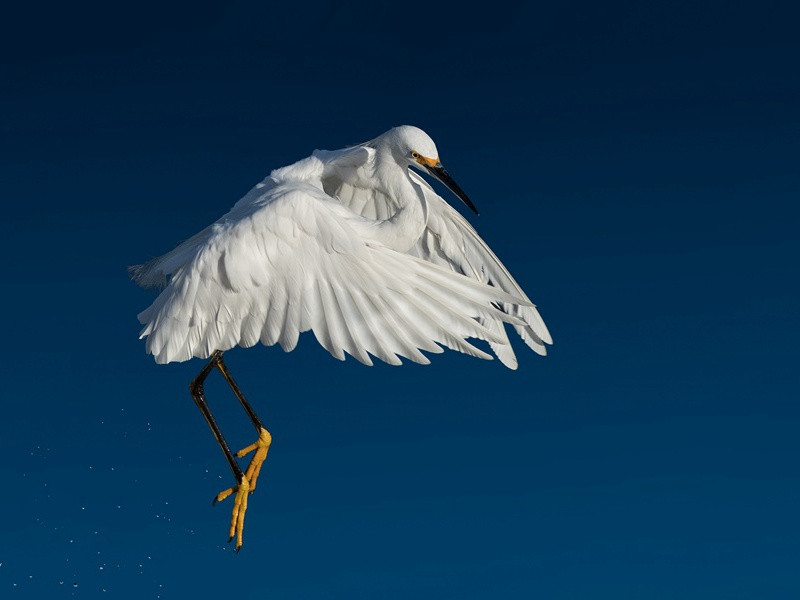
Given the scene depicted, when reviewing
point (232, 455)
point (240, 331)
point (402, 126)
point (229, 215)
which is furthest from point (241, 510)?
point (402, 126)

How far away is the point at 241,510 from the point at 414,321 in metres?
1.40

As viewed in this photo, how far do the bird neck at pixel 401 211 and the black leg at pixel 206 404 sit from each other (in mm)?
1049

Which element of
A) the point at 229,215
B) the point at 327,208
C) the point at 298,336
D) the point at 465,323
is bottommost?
the point at 465,323

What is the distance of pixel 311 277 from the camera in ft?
15.4

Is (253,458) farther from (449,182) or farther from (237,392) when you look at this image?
(449,182)

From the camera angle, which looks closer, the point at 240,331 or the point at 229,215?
the point at 240,331

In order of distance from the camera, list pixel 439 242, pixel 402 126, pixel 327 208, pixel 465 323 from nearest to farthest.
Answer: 1. pixel 465 323
2. pixel 327 208
3. pixel 402 126
4. pixel 439 242

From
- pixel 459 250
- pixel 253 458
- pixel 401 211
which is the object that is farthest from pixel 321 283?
pixel 459 250

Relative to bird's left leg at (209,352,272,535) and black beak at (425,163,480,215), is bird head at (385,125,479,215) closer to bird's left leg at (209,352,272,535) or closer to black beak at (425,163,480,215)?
black beak at (425,163,480,215)

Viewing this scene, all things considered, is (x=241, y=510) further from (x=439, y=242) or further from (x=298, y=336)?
(x=439, y=242)

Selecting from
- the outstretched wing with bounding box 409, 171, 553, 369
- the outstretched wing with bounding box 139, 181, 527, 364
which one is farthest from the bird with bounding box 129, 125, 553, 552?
the outstretched wing with bounding box 409, 171, 553, 369

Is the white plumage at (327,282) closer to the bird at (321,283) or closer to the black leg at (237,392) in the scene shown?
the bird at (321,283)

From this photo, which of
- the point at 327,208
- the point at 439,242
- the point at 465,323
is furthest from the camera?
the point at 439,242

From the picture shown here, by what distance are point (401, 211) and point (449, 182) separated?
9.4 inches
